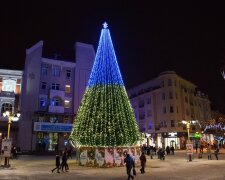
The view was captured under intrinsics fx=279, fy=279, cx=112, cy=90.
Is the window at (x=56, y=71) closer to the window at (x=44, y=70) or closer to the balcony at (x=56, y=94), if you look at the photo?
the window at (x=44, y=70)

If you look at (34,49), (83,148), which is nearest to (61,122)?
(34,49)

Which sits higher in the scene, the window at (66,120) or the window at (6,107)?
the window at (6,107)

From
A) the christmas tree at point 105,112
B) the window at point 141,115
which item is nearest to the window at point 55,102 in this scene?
the christmas tree at point 105,112

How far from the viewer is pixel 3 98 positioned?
44125 mm

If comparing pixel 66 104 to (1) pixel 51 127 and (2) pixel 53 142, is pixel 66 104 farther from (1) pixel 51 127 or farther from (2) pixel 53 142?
(2) pixel 53 142

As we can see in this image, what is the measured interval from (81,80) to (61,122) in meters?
8.22

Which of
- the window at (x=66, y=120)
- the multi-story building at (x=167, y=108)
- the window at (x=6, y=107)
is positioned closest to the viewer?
the window at (x=6, y=107)

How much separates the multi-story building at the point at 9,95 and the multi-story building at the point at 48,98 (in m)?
1.05

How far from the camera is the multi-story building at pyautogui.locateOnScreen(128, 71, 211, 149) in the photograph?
62.7 meters

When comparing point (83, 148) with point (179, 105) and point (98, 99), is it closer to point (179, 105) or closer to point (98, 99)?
point (98, 99)

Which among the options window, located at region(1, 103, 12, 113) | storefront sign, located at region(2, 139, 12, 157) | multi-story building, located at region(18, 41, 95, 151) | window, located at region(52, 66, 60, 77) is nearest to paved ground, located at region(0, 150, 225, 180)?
storefront sign, located at region(2, 139, 12, 157)

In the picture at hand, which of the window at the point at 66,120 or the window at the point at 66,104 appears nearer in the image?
the window at the point at 66,120

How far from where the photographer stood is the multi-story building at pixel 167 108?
62.7 meters

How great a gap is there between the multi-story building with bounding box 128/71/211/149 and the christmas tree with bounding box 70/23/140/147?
1417 inches
